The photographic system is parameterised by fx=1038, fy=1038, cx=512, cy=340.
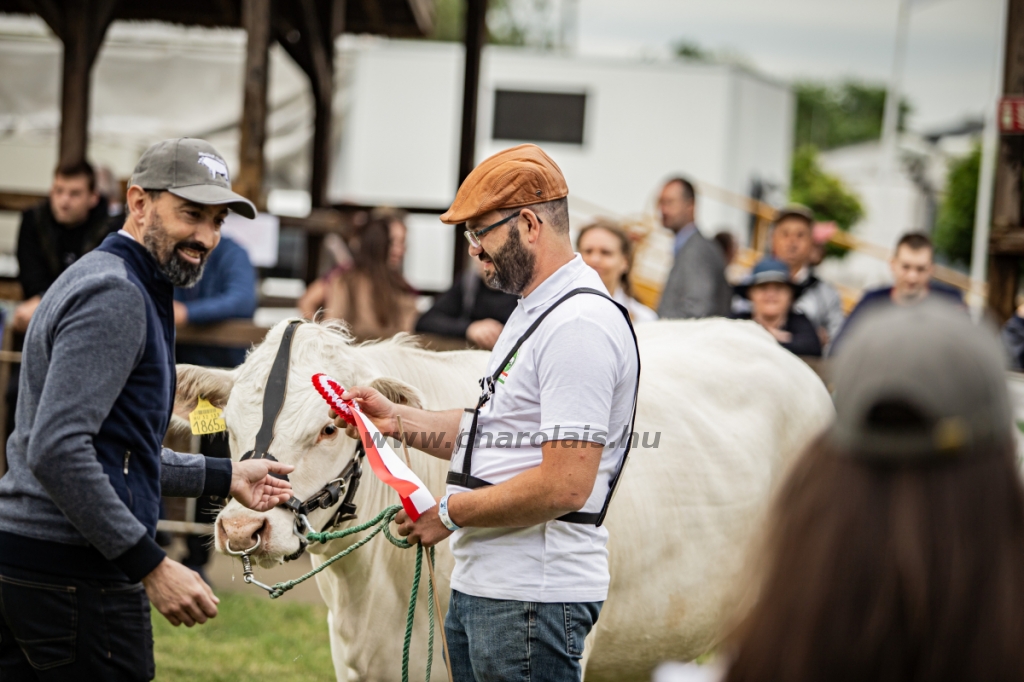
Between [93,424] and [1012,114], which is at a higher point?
[1012,114]

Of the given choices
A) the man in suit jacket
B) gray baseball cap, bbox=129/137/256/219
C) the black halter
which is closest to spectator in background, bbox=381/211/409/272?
Result: the man in suit jacket

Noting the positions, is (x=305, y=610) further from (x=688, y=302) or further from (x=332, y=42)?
(x=332, y=42)

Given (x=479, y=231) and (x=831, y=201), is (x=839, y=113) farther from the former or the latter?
(x=479, y=231)

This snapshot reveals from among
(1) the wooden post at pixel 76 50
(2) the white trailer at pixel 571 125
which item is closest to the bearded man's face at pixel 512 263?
(1) the wooden post at pixel 76 50

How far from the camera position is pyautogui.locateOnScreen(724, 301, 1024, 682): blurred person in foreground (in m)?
1.00

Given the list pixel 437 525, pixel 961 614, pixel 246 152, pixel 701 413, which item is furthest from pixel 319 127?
pixel 961 614

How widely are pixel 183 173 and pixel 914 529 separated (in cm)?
207

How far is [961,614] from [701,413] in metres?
3.28

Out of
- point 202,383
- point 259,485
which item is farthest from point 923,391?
point 202,383

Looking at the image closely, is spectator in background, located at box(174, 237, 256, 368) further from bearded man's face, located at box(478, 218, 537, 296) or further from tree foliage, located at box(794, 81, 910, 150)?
tree foliage, located at box(794, 81, 910, 150)

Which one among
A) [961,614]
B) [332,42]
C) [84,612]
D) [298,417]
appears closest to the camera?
[961,614]

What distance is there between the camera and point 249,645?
5320 mm

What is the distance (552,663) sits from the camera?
2.44 metres

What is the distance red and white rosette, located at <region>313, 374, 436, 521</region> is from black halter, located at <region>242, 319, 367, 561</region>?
0.16 metres
